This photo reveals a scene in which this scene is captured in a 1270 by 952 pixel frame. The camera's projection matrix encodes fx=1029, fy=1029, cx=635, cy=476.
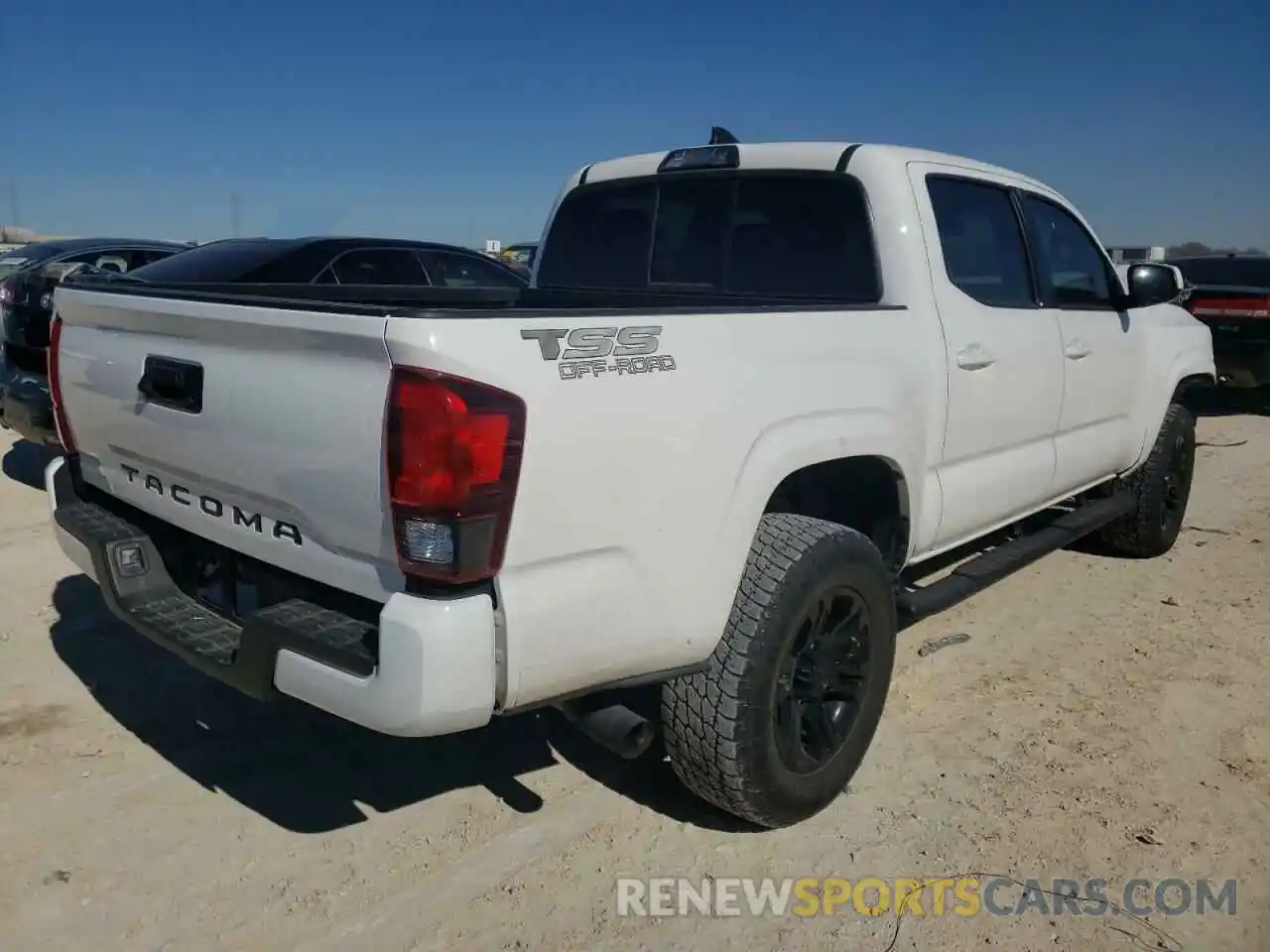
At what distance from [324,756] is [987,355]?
265 centimetres

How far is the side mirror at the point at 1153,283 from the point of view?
461 centimetres

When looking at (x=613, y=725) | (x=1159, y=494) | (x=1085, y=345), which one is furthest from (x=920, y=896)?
(x=1159, y=494)

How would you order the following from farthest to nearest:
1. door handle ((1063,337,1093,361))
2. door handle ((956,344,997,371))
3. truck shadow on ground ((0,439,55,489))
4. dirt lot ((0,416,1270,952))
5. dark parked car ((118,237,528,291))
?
truck shadow on ground ((0,439,55,489)) → dark parked car ((118,237,528,291)) → door handle ((1063,337,1093,361)) → door handle ((956,344,997,371)) → dirt lot ((0,416,1270,952))

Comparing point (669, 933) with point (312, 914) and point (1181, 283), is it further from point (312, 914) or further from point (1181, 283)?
point (1181, 283)

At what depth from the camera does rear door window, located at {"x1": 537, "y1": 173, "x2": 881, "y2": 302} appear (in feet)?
11.6

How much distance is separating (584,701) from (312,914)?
0.87 metres

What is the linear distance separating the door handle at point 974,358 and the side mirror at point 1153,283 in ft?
4.59

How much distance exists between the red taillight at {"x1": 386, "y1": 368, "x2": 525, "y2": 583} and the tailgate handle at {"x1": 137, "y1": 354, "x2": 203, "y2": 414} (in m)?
0.77

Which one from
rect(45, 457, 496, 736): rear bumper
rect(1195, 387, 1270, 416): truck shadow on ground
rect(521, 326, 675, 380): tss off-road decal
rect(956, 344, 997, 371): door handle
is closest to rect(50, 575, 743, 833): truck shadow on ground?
rect(45, 457, 496, 736): rear bumper

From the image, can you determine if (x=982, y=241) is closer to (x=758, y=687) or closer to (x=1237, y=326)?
(x=758, y=687)

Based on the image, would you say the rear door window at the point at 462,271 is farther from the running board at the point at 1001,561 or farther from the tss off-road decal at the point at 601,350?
the tss off-road decal at the point at 601,350

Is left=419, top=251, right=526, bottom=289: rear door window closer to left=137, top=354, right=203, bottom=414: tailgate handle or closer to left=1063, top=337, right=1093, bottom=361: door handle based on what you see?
left=1063, top=337, right=1093, bottom=361: door handle

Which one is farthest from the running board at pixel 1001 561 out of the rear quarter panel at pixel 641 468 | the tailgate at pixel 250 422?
the tailgate at pixel 250 422

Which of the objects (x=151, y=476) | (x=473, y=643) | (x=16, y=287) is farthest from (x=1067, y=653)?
(x=16, y=287)
